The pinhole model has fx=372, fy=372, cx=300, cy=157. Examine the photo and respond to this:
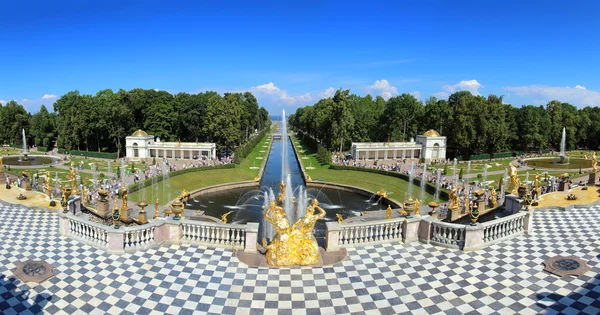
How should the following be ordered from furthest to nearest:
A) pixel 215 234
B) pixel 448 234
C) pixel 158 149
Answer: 1. pixel 158 149
2. pixel 448 234
3. pixel 215 234

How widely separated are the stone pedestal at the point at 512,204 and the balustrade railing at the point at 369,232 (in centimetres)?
771

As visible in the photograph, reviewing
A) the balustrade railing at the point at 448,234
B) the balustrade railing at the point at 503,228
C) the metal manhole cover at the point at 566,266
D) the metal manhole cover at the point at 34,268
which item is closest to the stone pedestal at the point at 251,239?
the metal manhole cover at the point at 34,268

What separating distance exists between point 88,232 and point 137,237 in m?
2.57

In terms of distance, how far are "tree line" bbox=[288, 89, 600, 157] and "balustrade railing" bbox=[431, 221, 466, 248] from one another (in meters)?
57.3

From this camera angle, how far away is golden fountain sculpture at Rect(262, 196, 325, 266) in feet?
44.9

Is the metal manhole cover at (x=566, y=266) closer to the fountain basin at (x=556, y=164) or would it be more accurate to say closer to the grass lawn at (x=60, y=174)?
the grass lawn at (x=60, y=174)

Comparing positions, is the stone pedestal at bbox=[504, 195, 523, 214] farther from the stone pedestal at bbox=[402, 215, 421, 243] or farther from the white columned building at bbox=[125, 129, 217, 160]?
the white columned building at bbox=[125, 129, 217, 160]

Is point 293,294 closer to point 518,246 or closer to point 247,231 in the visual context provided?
point 247,231

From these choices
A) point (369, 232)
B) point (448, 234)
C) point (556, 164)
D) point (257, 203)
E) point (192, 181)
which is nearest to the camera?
point (448, 234)

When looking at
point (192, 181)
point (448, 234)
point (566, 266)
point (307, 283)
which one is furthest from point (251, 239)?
point (192, 181)

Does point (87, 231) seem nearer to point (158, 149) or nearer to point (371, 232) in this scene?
point (371, 232)

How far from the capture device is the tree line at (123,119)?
68812mm

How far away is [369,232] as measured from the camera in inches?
638

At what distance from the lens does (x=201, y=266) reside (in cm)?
1342
